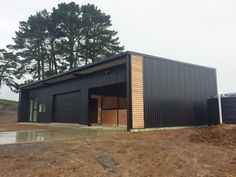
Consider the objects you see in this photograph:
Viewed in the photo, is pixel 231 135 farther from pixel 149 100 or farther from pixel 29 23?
pixel 29 23

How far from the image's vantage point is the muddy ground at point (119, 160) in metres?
4.54

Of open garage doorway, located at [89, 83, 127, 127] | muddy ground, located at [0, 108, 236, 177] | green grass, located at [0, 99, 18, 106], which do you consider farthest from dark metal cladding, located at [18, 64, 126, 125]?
green grass, located at [0, 99, 18, 106]

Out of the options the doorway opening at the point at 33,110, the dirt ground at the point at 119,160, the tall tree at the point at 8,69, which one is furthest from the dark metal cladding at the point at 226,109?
the tall tree at the point at 8,69

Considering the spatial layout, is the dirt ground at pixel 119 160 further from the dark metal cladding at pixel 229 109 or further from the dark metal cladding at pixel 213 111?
the dark metal cladding at pixel 213 111

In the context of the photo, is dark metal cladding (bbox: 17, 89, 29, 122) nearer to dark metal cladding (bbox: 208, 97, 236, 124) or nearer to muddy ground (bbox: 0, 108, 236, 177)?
muddy ground (bbox: 0, 108, 236, 177)

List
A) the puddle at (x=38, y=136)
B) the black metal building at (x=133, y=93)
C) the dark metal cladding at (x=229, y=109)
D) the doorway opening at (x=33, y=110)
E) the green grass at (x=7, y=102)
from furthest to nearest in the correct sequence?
the green grass at (x=7, y=102), the doorway opening at (x=33, y=110), the dark metal cladding at (x=229, y=109), the black metal building at (x=133, y=93), the puddle at (x=38, y=136)

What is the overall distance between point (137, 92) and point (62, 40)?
21987 millimetres

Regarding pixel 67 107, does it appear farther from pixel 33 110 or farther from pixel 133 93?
pixel 133 93

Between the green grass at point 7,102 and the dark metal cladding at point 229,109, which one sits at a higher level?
the green grass at point 7,102

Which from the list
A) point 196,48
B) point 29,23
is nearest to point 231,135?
point 196,48

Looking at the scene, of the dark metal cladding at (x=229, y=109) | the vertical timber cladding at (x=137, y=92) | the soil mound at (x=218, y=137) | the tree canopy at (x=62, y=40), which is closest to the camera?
the soil mound at (x=218, y=137)

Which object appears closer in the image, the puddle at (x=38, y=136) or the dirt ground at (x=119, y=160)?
the dirt ground at (x=119, y=160)

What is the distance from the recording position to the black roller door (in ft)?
54.8

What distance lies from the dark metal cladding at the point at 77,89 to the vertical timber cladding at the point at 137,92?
1.31 metres
